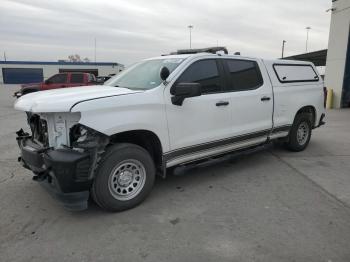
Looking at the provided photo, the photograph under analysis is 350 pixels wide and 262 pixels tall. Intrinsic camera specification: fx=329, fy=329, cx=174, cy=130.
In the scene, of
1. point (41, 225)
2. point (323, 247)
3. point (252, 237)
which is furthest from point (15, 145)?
point (323, 247)

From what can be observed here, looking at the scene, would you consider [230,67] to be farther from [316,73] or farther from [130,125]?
[316,73]

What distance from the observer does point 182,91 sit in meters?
4.05

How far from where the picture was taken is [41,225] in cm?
366

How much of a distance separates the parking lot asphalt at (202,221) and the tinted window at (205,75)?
142 cm

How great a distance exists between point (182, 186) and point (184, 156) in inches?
21.8

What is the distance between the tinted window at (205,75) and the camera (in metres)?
4.51

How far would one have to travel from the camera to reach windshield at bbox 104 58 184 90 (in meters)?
4.39

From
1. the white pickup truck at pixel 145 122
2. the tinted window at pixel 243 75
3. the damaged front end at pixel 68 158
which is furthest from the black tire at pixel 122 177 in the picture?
the tinted window at pixel 243 75

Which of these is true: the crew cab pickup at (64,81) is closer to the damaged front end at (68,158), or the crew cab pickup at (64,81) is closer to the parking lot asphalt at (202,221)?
the parking lot asphalt at (202,221)

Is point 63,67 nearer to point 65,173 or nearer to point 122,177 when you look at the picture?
point 122,177

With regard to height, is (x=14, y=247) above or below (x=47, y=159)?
below

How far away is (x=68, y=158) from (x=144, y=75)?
181 cm

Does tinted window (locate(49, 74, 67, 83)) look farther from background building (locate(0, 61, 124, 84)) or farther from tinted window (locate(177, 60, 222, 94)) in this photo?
background building (locate(0, 61, 124, 84))

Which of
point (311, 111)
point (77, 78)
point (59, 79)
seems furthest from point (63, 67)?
point (311, 111)
